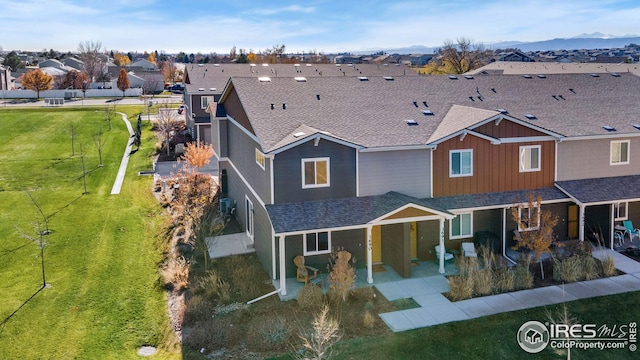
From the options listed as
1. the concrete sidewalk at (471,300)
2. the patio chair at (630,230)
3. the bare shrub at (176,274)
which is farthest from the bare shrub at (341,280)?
the patio chair at (630,230)

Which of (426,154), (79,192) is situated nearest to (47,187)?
(79,192)

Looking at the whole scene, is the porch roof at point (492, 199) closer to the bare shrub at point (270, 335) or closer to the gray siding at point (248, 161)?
the gray siding at point (248, 161)

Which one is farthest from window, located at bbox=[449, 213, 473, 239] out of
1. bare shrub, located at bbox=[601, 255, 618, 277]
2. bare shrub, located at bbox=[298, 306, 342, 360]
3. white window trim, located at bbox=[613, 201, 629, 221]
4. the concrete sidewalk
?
bare shrub, located at bbox=[298, 306, 342, 360]

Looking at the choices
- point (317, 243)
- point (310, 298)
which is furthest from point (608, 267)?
point (310, 298)

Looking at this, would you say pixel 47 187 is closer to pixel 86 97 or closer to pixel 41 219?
pixel 41 219

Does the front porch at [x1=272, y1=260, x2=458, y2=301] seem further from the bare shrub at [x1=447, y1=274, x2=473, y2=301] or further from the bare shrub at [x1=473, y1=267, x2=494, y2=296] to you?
the bare shrub at [x1=473, y1=267, x2=494, y2=296]
